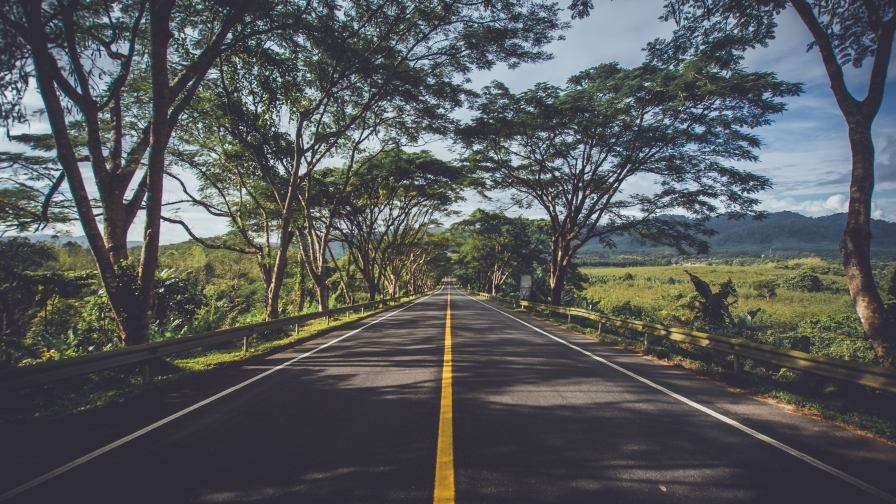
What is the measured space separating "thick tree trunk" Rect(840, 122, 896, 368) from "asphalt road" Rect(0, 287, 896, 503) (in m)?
2.61

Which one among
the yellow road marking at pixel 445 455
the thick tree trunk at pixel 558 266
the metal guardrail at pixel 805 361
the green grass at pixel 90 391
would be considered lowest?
the green grass at pixel 90 391

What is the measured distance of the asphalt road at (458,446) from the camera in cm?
288

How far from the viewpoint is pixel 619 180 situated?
55.5 ft

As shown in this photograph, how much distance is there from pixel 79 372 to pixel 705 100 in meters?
17.0

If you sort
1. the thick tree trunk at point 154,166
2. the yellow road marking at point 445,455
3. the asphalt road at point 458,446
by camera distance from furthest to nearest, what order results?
1. the thick tree trunk at point 154,166
2. the asphalt road at point 458,446
3. the yellow road marking at point 445,455

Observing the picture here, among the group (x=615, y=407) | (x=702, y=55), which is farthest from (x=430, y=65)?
(x=615, y=407)

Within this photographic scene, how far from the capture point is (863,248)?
20.1 ft

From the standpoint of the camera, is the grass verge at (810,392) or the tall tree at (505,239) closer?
the grass verge at (810,392)

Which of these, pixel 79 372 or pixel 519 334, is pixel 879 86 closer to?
pixel 519 334

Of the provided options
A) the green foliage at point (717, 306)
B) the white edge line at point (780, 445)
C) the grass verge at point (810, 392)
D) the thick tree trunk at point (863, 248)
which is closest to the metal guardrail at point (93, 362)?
the white edge line at point (780, 445)

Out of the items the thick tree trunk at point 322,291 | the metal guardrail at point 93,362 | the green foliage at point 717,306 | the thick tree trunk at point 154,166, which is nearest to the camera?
the metal guardrail at point 93,362

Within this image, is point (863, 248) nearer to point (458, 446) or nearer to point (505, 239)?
point (458, 446)

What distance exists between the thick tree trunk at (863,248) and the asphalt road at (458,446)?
2.61 metres

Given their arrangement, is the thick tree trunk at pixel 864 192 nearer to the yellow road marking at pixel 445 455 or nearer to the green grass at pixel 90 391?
the yellow road marking at pixel 445 455
